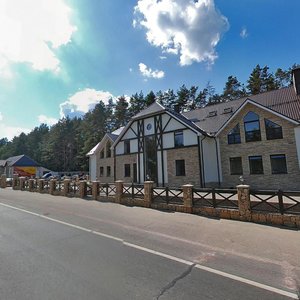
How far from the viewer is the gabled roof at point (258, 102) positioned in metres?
18.2

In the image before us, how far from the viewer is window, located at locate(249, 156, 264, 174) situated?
18.3 m

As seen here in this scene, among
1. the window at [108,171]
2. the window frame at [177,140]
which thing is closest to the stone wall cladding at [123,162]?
the window at [108,171]

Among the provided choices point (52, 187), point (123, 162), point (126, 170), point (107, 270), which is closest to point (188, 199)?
point (107, 270)

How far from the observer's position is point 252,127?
19.0 m

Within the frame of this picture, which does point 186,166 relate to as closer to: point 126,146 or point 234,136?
point 234,136

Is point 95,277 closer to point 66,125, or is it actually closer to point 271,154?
point 271,154

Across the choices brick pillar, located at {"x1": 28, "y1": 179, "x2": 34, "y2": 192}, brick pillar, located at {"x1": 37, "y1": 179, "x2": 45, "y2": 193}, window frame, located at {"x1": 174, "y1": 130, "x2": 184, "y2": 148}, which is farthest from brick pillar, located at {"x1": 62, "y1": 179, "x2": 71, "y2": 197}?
window frame, located at {"x1": 174, "y1": 130, "x2": 184, "y2": 148}

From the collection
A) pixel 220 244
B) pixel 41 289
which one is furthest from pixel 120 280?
pixel 220 244

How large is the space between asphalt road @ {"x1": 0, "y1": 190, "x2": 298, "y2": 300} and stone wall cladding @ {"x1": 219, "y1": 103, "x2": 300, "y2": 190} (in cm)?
1298

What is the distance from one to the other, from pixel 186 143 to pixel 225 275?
17.1m

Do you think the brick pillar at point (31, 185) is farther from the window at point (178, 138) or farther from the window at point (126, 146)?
the window at point (178, 138)

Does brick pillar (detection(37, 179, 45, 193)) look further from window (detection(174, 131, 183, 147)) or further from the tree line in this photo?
the tree line

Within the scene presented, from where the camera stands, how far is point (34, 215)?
1041cm

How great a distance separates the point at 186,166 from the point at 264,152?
6.37m
